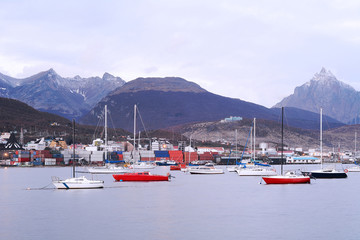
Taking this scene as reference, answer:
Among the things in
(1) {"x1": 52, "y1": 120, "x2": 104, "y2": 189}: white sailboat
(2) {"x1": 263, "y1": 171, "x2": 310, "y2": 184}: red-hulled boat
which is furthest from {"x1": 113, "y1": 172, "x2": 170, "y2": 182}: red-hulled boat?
(2) {"x1": 263, "y1": 171, "x2": 310, "y2": 184}: red-hulled boat

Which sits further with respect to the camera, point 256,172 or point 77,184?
point 256,172

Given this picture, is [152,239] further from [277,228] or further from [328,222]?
[328,222]

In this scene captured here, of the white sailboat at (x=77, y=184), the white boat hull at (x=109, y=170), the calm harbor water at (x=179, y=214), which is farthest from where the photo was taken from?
the white boat hull at (x=109, y=170)

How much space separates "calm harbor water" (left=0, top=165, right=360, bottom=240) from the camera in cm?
4447

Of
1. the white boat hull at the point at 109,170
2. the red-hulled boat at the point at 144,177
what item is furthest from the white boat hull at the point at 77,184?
the white boat hull at the point at 109,170

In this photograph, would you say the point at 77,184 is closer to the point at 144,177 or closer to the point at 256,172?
the point at 144,177

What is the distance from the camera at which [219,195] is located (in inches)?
3132

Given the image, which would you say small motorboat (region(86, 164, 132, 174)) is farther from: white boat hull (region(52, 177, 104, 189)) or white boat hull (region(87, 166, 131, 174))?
white boat hull (region(52, 177, 104, 189))

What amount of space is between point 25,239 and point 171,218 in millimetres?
16246

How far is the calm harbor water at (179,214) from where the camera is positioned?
4447 cm

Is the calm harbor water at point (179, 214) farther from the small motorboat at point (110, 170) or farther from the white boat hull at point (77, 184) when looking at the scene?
the small motorboat at point (110, 170)

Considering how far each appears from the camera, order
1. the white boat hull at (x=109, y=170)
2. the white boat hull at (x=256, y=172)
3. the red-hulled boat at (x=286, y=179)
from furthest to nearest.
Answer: the white boat hull at (x=109, y=170) < the white boat hull at (x=256, y=172) < the red-hulled boat at (x=286, y=179)

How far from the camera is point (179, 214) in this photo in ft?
186

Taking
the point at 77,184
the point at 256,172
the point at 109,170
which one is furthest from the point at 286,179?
the point at 109,170
